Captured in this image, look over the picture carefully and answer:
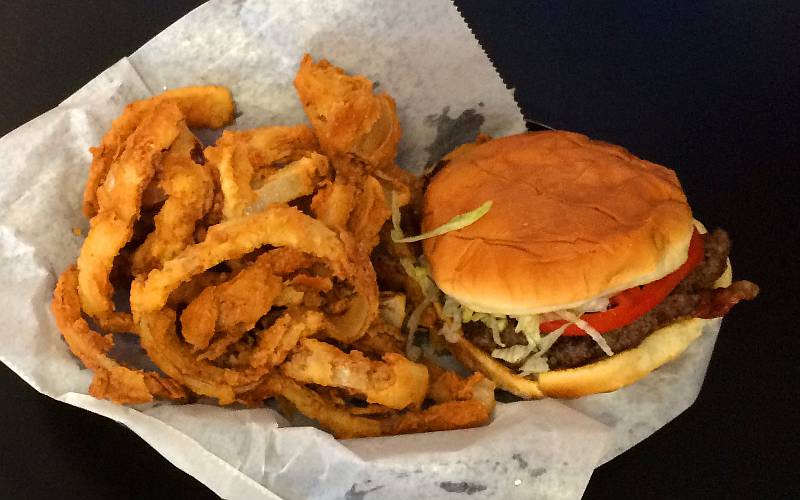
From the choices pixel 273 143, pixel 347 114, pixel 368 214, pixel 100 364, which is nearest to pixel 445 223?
pixel 368 214

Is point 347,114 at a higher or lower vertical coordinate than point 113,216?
lower

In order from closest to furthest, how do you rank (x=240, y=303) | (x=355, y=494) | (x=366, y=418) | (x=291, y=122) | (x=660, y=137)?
(x=355, y=494), (x=240, y=303), (x=366, y=418), (x=291, y=122), (x=660, y=137)

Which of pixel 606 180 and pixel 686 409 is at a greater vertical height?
pixel 606 180

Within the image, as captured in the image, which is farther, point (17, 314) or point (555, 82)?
point (555, 82)

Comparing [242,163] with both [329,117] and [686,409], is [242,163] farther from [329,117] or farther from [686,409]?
[686,409]

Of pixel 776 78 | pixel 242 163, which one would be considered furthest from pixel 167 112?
pixel 776 78

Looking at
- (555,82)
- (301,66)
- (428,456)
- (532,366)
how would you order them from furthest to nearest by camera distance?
(555,82) → (301,66) → (532,366) → (428,456)

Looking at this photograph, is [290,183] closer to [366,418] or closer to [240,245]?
[240,245]

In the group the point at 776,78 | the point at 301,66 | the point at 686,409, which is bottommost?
the point at 686,409
